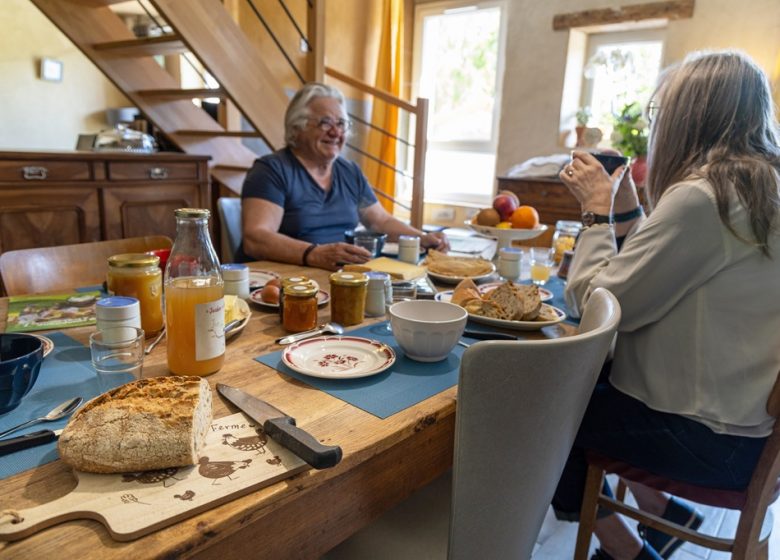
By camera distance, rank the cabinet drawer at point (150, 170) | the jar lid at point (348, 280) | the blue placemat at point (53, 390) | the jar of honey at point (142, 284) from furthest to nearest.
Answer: the cabinet drawer at point (150, 170) < the jar lid at point (348, 280) < the jar of honey at point (142, 284) < the blue placemat at point (53, 390)

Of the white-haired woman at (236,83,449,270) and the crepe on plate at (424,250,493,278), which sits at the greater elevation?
the white-haired woman at (236,83,449,270)

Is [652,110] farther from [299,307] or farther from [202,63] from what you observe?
[202,63]

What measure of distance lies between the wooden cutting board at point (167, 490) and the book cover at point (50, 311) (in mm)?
582

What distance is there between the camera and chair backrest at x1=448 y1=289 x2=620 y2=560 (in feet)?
1.86

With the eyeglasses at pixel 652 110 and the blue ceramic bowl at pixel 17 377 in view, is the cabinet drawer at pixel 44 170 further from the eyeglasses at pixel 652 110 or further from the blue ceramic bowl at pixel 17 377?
the eyeglasses at pixel 652 110

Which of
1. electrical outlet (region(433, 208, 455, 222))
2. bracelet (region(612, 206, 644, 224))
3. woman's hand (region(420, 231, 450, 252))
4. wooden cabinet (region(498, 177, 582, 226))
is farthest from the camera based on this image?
electrical outlet (region(433, 208, 455, 222))

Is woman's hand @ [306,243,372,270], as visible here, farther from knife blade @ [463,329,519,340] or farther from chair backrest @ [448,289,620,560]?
chair backrest @ [448,289,620,560]

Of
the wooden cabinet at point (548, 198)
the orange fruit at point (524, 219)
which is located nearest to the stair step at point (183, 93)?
the orange fruit at point (524, 219)

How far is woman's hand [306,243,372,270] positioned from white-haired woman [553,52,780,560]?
67 cm

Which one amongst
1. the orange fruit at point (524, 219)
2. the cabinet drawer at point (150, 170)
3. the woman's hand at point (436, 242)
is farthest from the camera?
the cabinet drawer at point (150, 170)

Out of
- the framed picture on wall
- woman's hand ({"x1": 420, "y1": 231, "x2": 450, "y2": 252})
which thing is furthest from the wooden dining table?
the framed picture on wall

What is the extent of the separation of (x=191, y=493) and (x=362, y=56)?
4703 millimetres

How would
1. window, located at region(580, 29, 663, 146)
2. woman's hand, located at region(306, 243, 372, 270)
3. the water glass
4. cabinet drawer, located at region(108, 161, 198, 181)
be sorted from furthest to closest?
window, located at region(580, 29, 663, 146)
cabinet drawer, located at region(108, 161, 198, 181)
woman's hand, located at region(306, 243, 372, 270)
the water glass

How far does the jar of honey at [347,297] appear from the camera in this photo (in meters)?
1.10
